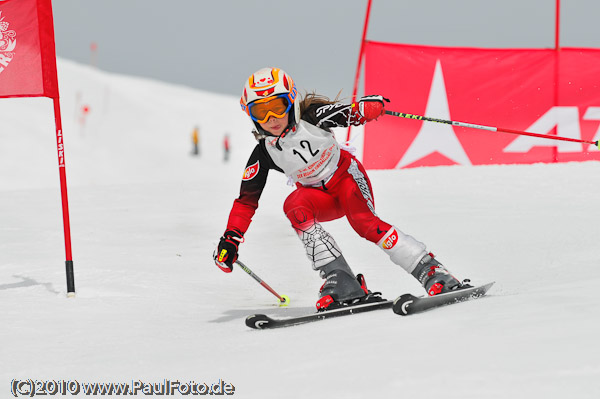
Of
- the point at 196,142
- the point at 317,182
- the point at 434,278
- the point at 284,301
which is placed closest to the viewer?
the point at 434,278

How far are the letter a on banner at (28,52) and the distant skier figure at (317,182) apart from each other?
1.40 metres

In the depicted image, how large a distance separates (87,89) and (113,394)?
42382mm

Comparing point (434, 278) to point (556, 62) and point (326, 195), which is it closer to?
point (326, 195)

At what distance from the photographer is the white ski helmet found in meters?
3.87

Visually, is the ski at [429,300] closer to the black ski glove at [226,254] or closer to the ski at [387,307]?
the ski at [387,307]

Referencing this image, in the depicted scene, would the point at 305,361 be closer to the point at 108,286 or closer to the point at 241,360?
the point at 241,360

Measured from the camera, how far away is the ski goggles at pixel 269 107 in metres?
3.89

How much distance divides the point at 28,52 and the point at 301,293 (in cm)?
251

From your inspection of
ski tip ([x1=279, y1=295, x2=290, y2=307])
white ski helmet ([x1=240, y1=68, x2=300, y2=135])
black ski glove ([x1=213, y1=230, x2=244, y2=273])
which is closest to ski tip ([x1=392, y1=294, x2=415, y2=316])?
black ski glove ([x1=213, y1=230, x2=244, y2=273])

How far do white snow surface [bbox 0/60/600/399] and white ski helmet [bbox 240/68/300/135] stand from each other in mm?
1178

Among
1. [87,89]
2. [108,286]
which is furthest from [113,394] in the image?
[87,89]

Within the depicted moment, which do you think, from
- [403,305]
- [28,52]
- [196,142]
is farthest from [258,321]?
[196,142]

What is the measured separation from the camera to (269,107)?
3900 millimetres

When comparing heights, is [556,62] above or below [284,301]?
above
